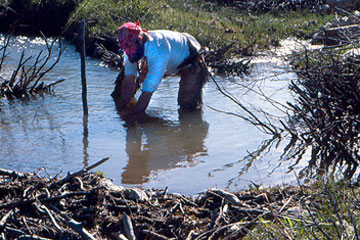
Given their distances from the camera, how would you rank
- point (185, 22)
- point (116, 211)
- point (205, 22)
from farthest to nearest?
point (205, 22) < point (185, 22) < point (116, 211)

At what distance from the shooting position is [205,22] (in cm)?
1242

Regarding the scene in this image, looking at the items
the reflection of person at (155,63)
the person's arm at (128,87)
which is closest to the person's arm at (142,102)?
the reflection of person at (155,63)

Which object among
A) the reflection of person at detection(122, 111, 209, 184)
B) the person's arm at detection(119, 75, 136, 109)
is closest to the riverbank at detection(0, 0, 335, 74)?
the reflection of person at detection(122, 111, 209, 184)

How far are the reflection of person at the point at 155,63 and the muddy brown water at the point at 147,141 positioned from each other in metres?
0.29

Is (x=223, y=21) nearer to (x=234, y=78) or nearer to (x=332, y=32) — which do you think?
(x=332, y=32)

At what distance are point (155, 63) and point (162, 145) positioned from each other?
0.99 m

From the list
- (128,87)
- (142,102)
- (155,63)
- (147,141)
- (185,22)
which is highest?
(185,22)

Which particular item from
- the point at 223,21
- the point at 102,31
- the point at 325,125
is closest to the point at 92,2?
the point at 102,31

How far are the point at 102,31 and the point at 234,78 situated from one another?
360 centimetres

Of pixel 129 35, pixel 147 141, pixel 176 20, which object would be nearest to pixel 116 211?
pixel 147 141

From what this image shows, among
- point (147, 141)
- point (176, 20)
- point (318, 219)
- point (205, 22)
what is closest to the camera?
point (318, 219)

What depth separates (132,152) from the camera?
18.5ft

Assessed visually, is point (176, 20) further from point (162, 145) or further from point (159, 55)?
point (162, 145)

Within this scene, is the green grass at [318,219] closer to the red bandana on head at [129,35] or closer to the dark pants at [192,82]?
the red bandana on head at [129,35]
